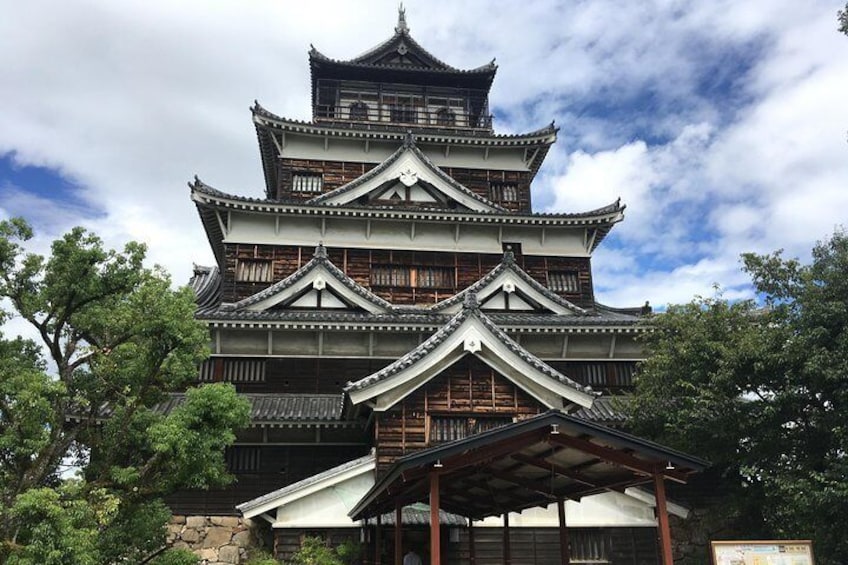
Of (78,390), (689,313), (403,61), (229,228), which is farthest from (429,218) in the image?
(78,390)

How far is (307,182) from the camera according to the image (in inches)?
1080

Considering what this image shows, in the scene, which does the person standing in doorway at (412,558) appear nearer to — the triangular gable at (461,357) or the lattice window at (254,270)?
the triangular gable at (461,357)

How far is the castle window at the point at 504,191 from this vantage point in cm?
2867

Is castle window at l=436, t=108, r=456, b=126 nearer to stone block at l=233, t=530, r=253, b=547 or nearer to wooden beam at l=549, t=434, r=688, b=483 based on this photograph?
stone block at l=233, t=530, r=253, b=547

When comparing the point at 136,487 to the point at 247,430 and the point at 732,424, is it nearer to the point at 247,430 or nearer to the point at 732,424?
the point at 247,430

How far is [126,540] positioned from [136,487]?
3.27 feet

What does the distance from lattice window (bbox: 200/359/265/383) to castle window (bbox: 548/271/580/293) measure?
1164cm

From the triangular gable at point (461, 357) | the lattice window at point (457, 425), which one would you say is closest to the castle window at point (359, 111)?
the triangular gable at point (461, 357)

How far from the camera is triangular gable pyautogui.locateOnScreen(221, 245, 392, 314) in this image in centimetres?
2134

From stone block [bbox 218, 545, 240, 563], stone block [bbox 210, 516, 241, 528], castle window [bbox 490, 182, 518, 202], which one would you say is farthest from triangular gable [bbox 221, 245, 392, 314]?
castle window [bbox 490, 182, 518, 202]

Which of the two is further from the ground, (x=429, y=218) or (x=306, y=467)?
(x=429, y=218)

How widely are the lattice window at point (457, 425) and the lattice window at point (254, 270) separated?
10387 millimetres

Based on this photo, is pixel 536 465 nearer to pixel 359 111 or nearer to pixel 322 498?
pixel 322 498

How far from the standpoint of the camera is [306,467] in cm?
1800
